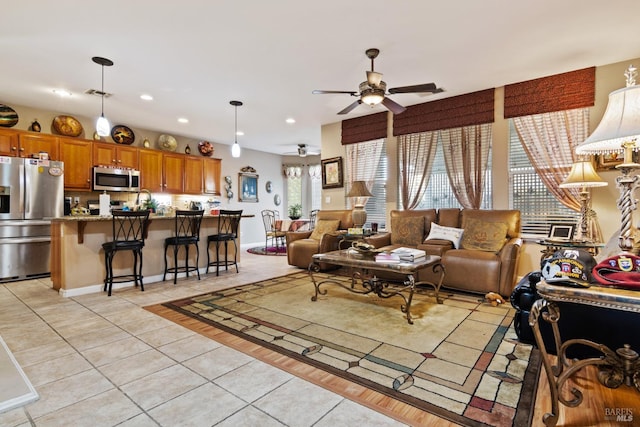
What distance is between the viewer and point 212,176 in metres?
7.65

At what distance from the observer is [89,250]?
13.0ft

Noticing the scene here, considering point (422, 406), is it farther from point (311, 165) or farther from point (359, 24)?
point (311, 165)

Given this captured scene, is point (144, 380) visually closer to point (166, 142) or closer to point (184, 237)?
point (184, 237)

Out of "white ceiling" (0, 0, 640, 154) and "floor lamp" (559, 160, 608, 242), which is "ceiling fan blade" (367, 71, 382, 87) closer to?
"white ceiling" (0, 0, 640, 154)

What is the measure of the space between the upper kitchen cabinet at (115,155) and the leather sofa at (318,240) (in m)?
3.40

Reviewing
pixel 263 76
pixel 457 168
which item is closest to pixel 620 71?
pixel 457 168

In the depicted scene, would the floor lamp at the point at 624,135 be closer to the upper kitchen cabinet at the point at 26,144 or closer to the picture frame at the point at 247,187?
the upper kitchen cabinet at the point at 26,144

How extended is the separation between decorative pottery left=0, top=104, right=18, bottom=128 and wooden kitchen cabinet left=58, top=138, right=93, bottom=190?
0.59m

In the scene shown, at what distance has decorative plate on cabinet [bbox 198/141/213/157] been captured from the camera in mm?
7539

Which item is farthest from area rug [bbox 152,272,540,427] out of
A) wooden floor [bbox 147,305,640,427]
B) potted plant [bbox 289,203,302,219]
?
potted plant [bbox 289,203,302,219]

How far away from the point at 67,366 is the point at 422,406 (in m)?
2.21

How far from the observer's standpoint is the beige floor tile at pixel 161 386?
175 centimetres

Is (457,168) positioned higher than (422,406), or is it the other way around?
(457,168)

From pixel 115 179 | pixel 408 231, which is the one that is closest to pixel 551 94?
pixel 408 231
